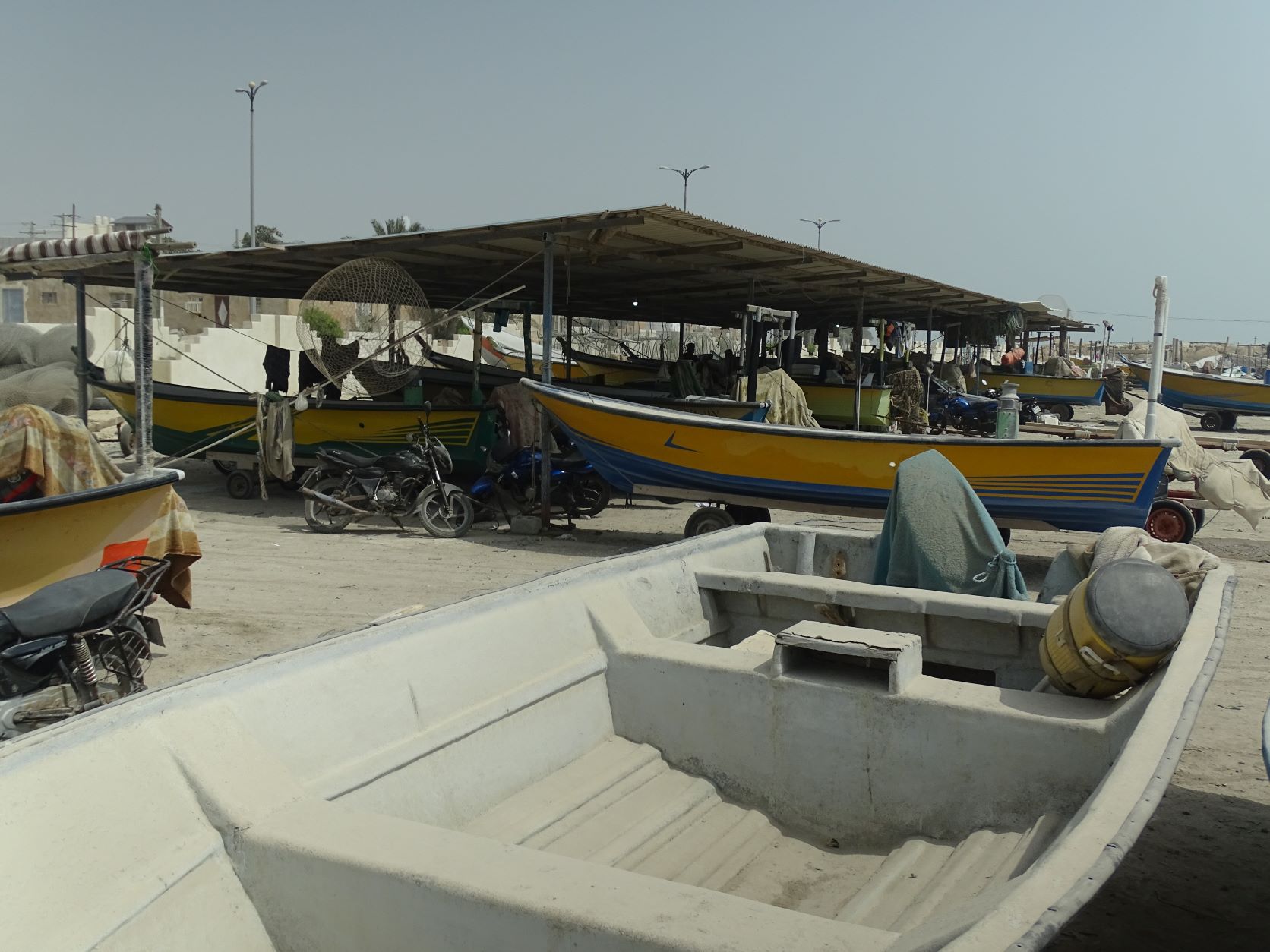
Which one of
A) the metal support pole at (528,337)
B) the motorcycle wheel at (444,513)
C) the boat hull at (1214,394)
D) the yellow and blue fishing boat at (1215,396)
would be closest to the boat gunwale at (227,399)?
the motorcycle wheel at (444,513)

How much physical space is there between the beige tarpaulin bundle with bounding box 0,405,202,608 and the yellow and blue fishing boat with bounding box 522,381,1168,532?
4.16 meters

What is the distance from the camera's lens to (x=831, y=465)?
29.5 ft

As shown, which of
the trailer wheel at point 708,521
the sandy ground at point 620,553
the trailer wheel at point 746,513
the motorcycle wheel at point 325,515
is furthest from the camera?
the motorcycle wheel at point 325,515

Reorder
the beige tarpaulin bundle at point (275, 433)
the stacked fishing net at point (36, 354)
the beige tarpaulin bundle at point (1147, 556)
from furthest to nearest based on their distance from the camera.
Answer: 1. the stacked fishing net at point (36, 354)
2. the beige tarpaulin bundle at point (275, 433)
3. the beige tarpaulin bundle at point (1147, 556)

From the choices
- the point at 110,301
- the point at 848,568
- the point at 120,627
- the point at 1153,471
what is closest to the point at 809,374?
the point at 1153,471

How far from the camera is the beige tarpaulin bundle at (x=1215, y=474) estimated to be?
939 centimetres

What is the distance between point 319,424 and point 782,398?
5396mm

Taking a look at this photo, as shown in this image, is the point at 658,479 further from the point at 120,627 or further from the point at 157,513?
the point at 120,627

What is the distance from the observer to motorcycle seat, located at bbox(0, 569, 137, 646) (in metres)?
4.35

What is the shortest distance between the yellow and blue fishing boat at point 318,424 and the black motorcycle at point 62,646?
20.5 ft

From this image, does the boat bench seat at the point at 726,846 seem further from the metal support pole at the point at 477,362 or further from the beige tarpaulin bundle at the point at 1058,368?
the beige tarpaulin bundle at the point at 1058,368

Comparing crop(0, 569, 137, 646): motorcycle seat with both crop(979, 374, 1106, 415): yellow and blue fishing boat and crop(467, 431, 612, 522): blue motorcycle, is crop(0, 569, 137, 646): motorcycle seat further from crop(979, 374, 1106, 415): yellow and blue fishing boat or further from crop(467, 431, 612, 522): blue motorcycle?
crop(979, 374, 1106, 415): yellow and blue fishing boat

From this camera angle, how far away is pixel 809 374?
1894 centimetres

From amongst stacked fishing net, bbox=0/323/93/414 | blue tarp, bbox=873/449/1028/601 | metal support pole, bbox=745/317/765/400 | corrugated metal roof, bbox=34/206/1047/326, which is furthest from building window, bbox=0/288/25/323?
blue tarp, bbox=873/449/1028/601
